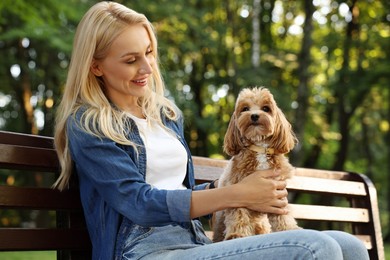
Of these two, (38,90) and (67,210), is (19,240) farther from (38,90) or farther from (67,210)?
(38,90)

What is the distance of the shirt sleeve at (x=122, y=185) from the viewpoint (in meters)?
2.53

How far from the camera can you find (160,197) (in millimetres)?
2539

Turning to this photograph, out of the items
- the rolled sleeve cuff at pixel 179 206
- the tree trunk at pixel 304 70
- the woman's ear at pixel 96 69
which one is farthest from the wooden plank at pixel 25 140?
the tree trunk at pixel 304 70

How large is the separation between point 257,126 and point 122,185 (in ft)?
2.73

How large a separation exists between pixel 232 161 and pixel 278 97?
1136cm

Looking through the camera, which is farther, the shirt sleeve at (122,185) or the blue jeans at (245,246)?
the shirt sleeve at (122,185)

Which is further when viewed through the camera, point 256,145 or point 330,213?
point 330,213

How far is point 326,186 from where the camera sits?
15.0 feet

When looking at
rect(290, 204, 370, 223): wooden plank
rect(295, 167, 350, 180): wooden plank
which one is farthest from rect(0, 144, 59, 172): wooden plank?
rect(295, 167, 350, 180): wooden plank

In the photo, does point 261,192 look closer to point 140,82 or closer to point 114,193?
point 114,193

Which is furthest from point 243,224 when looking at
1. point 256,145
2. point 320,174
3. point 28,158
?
point 320,174

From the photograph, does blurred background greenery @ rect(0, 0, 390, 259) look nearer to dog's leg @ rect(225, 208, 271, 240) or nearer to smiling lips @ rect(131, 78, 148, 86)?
smiling lips @ rect(131, 78, 148, 86)

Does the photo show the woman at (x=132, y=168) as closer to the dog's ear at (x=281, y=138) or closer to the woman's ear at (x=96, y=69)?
the woman's ear at (x=96, y=69)

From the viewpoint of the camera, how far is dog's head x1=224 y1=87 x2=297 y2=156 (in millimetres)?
3066
